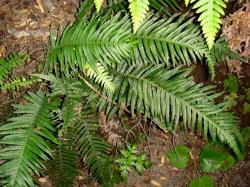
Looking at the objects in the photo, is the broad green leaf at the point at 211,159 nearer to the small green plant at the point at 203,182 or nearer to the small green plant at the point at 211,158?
the small green plant at the point at 211,158

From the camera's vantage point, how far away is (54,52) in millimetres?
2863

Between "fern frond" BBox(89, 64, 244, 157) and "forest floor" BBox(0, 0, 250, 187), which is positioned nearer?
"fern frond" BBox(89, 64, 244, 157)

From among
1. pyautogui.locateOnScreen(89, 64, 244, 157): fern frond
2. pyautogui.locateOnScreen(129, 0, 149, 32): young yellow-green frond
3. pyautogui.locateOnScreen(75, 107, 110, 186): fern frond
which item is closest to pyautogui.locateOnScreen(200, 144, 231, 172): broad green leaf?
pyautogui.locateOnScreen(89, 64, 244, 157): fern frond

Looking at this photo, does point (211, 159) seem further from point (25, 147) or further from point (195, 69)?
point (25, 147)

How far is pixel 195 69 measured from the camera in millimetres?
3820

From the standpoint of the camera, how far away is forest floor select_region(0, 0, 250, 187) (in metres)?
3.16

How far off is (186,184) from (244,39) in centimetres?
188

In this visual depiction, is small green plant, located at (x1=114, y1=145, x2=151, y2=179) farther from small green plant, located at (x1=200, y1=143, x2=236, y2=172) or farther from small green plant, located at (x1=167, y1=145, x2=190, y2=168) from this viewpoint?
small green plant, located at (x1=200, y1=143, x2=236, y2=172)

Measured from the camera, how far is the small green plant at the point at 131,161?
352 cm

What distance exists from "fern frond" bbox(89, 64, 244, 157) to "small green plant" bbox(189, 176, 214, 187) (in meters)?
1.21

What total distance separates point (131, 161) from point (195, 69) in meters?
1.30

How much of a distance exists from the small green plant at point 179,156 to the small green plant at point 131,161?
0.92ft

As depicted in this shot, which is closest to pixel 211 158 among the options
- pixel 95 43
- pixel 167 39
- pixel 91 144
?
pixel 91 144

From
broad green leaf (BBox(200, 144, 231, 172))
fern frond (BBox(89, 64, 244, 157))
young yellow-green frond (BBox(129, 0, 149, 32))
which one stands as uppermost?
young yellow-green frond (BBox(129, 0, 149, 32))
